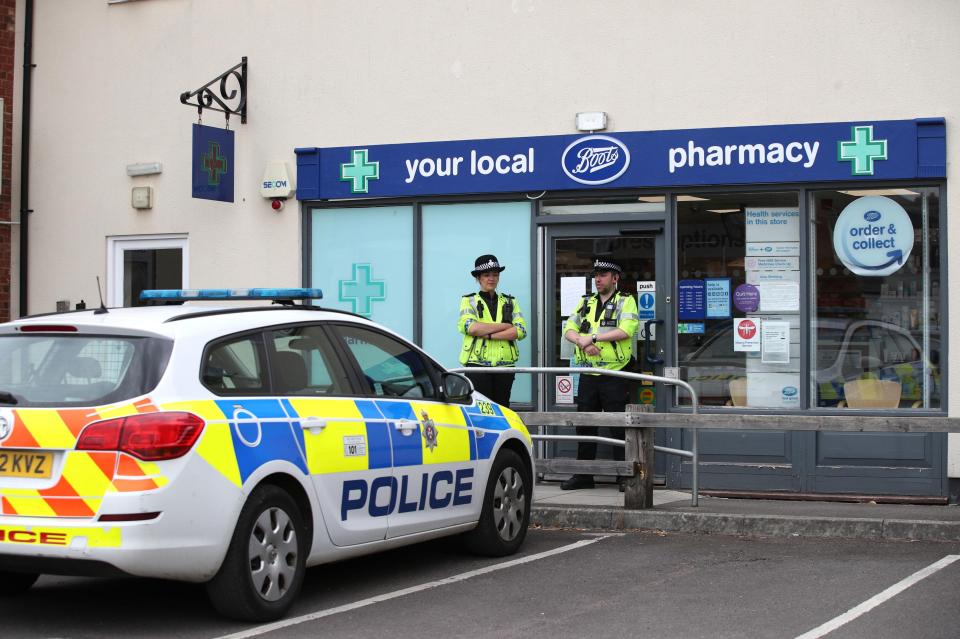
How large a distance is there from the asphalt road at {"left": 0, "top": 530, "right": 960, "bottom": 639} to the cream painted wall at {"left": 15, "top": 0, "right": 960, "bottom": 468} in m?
A: 3.44

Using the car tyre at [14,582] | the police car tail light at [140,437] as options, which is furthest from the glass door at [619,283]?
the police car tail light at [140,437]

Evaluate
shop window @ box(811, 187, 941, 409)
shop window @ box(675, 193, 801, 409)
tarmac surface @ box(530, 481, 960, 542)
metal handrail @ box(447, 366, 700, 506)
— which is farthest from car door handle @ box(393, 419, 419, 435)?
shop window @ box(811, 187, 941, 409)

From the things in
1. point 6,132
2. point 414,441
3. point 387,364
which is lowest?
point 414,441

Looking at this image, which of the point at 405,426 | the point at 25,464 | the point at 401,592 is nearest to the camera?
the point at 25,464

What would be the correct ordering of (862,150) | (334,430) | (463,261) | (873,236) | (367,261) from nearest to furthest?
1. (334,430)
2. (862,150)
3. (873,236)
4. (463,261)
5. (367,261)

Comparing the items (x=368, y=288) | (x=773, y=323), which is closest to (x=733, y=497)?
(x=773, y=323)

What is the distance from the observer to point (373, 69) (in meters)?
12.6

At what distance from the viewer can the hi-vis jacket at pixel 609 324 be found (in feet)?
36.4

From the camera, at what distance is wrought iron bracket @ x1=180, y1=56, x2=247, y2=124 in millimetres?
12719

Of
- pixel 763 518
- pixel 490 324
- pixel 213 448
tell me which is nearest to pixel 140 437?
pixel 213 448

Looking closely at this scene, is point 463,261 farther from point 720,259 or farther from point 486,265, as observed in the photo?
point 720,259

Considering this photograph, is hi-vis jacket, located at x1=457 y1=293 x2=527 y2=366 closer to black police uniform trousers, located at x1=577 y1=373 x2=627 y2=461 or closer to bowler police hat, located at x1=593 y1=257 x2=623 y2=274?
black police uniform trousers, located at x1=577 y1=373 x2=627 y2=461

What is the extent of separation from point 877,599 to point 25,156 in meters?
10.4

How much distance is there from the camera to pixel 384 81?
1253cm
